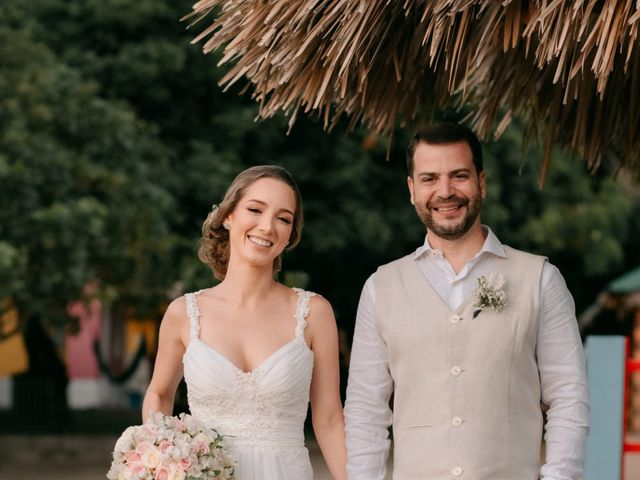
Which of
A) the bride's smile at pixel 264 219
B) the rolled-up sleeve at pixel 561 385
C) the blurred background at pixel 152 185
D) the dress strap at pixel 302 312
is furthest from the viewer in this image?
the blurred background at pixel 152 185

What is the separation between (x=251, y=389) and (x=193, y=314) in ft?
1.06

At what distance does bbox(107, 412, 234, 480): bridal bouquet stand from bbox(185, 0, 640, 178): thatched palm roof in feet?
3.59

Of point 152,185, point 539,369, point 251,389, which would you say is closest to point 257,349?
point 251,389

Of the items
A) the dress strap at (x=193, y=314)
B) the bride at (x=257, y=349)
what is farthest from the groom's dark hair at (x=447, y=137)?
the dress strap at (x=193, y=314)

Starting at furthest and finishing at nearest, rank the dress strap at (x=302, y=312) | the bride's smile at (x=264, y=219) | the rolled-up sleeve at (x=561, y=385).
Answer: the dress strap at (x=302, y=312)
the bride's smile at (x=264, y=219)
the rolled-up sleeve at (x=561, y=385)

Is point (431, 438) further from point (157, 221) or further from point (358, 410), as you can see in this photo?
point (157, 221)

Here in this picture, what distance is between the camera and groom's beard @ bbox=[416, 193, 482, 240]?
12.1 feet

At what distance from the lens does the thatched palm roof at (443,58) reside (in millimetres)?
3719

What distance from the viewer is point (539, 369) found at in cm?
369

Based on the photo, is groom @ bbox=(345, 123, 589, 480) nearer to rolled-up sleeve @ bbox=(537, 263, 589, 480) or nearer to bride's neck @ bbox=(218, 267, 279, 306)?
rolled-up sleeve @ bbox=(537, 263, 589, 480)

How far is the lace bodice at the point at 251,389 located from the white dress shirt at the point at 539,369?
1.43 feet

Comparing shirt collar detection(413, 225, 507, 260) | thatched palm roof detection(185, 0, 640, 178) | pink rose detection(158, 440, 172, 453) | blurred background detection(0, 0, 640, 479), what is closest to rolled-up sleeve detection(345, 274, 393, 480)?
shirt collar detection(413, 225, 507, 260)

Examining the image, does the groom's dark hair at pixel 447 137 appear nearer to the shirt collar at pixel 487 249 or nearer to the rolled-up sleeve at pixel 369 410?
the shirt collar at pixel 487 249

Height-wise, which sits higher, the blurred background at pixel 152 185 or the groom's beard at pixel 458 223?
the blurred background at pixel 152 185
